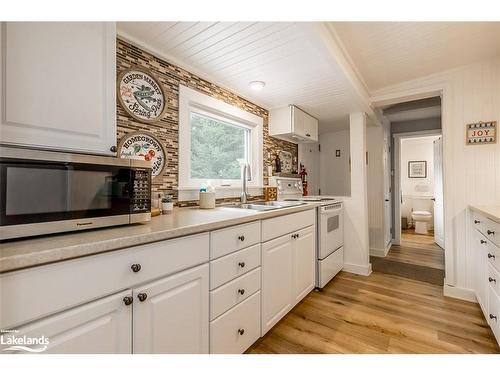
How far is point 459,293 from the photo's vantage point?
224 centimetres

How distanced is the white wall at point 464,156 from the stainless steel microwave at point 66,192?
109 inches

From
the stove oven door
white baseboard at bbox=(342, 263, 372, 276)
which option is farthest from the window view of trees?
white baseboard at bbox=(342, 263, 372, 276)

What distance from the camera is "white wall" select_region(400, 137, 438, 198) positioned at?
18.4 ft

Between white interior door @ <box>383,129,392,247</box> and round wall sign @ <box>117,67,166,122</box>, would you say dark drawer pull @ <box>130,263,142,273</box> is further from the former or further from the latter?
white interior door @ <box>383,129,392,247</box>

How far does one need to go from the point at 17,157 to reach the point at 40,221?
0.72 ft

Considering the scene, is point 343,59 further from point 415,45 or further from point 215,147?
point 215,147

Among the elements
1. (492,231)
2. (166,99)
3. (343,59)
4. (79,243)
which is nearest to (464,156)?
(492,231)

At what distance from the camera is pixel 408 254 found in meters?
3.63

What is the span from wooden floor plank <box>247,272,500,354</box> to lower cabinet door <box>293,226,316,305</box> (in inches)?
5.8

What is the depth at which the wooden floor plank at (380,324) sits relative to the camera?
153 cm

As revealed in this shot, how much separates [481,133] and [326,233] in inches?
66.8

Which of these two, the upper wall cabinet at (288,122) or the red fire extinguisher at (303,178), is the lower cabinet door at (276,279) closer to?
the upper wall cabinet at (288,122)

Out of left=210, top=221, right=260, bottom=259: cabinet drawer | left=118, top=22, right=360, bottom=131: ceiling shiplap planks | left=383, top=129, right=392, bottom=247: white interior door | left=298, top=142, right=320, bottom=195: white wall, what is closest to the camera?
left=210, top=221, right=260, bottom=259: cabinet drawer
